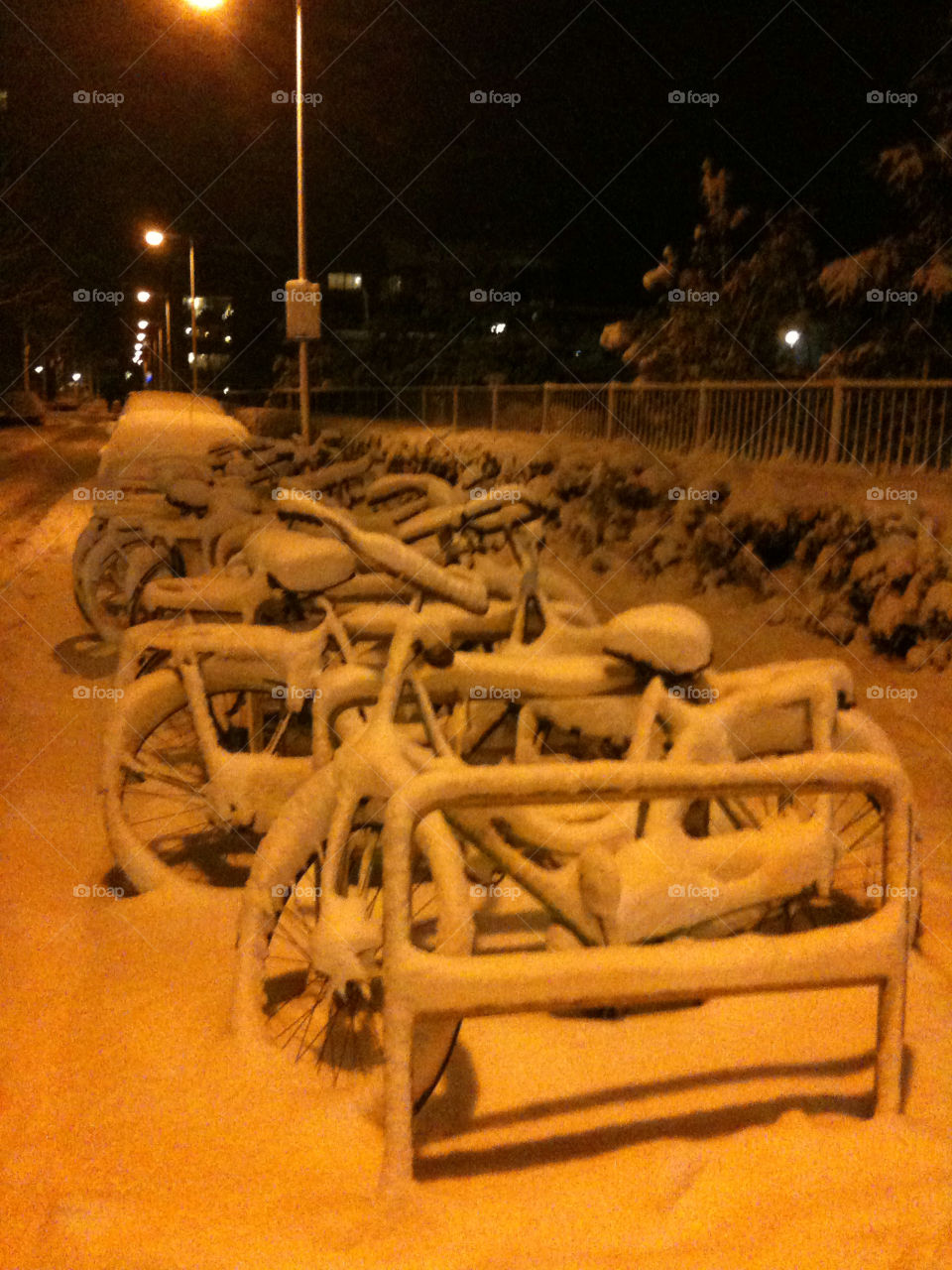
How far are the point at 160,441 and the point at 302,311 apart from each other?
648cm

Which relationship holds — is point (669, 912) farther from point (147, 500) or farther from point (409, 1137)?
point (147, 500)

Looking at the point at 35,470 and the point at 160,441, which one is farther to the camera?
the point at 35,470

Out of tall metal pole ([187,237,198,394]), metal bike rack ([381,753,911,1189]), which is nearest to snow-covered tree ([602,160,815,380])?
tall metal pole ([187,237,198,394])

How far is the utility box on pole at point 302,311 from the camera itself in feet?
40.4

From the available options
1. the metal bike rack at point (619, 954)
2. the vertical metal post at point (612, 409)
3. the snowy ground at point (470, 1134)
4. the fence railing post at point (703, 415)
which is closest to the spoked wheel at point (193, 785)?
the snowy ground at point (470, 1134)

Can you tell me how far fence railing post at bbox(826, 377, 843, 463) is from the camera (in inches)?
399

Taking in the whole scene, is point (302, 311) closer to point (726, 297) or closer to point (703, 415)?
point (703, 415)

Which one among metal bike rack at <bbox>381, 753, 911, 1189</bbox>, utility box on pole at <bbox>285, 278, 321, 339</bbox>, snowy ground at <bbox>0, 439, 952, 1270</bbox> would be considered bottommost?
snowy ground at <bbox>0, 439, 952, 1270</bbox>

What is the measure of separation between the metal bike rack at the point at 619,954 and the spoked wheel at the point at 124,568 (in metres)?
5.51

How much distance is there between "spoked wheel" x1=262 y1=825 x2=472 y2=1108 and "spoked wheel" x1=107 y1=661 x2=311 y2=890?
456mm

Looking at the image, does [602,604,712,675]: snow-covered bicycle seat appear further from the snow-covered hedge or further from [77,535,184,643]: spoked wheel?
[77,535,184,643]: spoked wheel

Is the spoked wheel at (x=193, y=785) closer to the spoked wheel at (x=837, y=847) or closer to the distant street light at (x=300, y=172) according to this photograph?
the spoked wheel at (x=837, y=847)

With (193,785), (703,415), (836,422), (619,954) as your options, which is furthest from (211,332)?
(619,954)

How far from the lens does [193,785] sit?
4.40m
